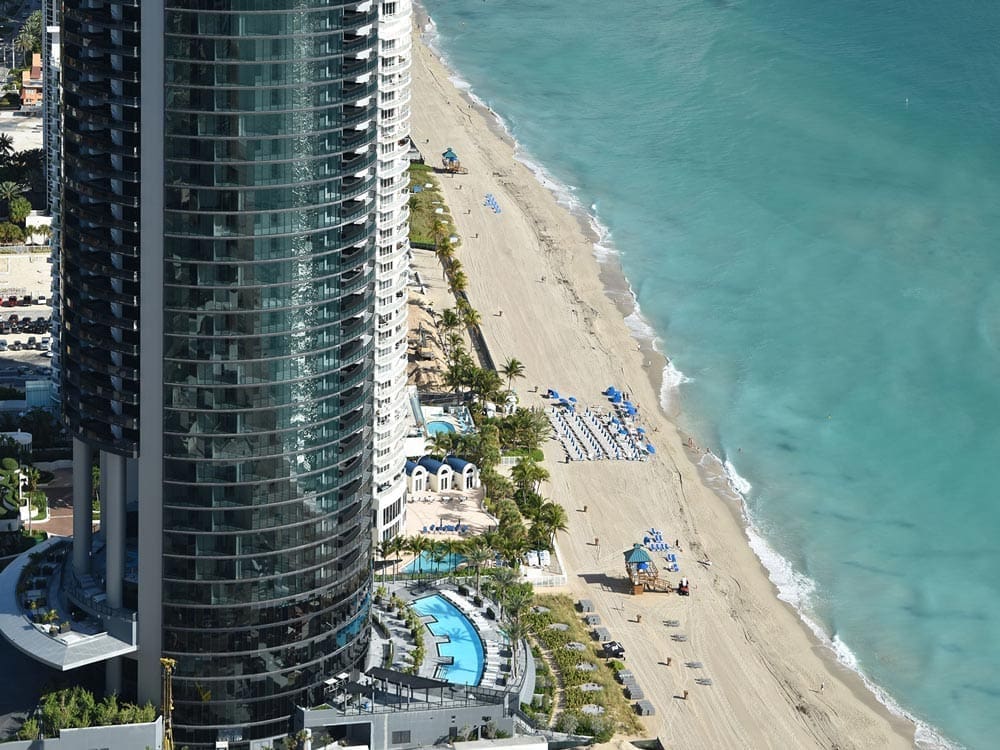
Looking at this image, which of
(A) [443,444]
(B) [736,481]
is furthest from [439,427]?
(B) [736,481]

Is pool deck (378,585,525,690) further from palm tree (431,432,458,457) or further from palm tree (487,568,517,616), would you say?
palm tree (431,432,458,457)

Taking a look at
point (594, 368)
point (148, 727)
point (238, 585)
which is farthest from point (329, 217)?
point (594, 368)

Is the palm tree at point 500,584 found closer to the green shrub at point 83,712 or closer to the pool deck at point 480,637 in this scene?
the pool deck at point 480,637

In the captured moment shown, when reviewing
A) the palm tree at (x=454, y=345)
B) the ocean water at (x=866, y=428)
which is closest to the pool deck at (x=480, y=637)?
the ocean water at (x=866, y=428)

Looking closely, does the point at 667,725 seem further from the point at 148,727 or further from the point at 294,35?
the point at 294,35

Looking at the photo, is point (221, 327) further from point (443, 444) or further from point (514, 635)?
point (443, 444)

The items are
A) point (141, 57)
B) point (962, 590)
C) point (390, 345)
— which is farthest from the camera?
point (962, 590)
